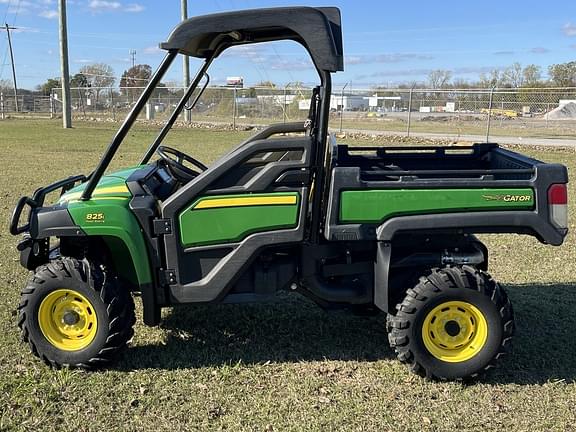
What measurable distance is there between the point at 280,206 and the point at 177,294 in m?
0.80

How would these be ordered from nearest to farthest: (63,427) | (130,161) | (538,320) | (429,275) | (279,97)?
(63,427) → (429,275) → (538,320) → (130,161) → (279,97)

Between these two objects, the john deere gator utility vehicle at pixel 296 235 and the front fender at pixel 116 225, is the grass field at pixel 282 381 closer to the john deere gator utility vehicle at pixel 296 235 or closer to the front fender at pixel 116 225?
the john deere gator utility vehicle at pixel 296 235

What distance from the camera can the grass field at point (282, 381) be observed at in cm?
307

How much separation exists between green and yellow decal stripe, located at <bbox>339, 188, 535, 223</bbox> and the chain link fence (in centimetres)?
1845

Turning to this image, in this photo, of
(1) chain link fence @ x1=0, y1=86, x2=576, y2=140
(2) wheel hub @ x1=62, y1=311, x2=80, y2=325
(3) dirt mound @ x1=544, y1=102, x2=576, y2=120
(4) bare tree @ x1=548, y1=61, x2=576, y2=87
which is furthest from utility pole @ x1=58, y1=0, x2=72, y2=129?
(4) bare tree @ x1=548, y1=61, x2=576, y2=87

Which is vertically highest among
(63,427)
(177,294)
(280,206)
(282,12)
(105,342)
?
(282,12)

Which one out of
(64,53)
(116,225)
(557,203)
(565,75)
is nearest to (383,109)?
(565,75)

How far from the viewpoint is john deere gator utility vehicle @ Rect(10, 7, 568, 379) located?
3.32 meters

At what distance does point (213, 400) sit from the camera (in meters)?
3.25

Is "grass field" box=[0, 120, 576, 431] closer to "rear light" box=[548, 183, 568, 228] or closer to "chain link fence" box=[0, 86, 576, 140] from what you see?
"rear light" box=[548, 183, 568, 228]

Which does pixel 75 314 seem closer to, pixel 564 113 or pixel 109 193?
pixel 109 193

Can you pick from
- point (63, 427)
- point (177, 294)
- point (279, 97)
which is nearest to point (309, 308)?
point (177, 294)

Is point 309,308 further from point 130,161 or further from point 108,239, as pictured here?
point 130,161

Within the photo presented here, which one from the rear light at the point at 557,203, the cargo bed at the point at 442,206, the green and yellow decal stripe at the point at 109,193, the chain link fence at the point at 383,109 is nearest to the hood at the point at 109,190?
the green and yellow decal stripe at the point at 109,193
